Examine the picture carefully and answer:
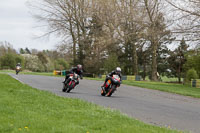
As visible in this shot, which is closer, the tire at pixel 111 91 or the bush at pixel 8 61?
the tire at pixel 111 91

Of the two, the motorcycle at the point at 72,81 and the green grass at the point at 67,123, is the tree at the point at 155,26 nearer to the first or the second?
the motorcycle at the point at 72,81

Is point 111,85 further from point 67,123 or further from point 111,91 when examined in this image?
point 67,123

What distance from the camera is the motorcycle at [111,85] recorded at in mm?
15242

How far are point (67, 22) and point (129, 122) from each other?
45.6 meters

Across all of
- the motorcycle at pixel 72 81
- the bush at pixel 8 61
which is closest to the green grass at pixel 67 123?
the motorcycle at pixel 72 81

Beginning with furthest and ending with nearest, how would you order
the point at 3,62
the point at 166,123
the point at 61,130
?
the point at 3,62
the point at 166,123
the point at 61,130

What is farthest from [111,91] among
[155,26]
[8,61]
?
[8,61]

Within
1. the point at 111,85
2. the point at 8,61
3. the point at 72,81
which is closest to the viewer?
the point at 111,85

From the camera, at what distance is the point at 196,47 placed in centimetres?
2781

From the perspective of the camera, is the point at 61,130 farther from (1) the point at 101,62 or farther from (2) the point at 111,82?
(1) the point at 101,62

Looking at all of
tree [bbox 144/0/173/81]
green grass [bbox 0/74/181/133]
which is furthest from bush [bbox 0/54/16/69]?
green grass [bbox 0/74/181/133]

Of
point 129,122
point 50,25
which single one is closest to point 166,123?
point 129,122

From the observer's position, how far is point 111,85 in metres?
15.5

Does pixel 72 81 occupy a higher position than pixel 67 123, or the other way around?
Answer: pixel 72 81
